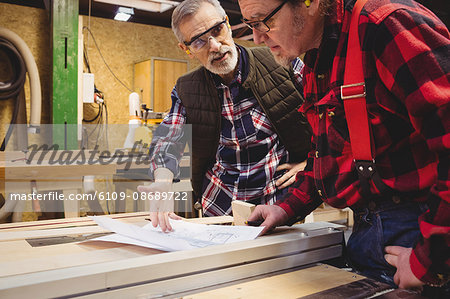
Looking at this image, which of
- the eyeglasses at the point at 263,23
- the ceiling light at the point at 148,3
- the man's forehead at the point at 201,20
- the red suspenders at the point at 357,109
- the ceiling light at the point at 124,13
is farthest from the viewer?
the ceiling light at the point at 124,13

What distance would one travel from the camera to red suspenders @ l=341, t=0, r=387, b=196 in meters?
0.82

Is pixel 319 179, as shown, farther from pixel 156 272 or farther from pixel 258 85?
pixel 258 85

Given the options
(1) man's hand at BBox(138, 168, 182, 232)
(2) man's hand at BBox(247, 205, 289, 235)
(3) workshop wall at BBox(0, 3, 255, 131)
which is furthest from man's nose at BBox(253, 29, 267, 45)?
(3) workshop wall at BBox(0, 3, 255, 131)

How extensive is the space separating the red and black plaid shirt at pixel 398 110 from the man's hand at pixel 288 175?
0.66 meters

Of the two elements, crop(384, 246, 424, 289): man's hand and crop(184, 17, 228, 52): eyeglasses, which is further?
crop(184, 17, 228, 52): eyeglasses

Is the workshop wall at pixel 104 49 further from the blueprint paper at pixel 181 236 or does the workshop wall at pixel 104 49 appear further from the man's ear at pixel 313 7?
the man's ear at pixel 313 7

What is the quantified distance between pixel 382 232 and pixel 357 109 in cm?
29

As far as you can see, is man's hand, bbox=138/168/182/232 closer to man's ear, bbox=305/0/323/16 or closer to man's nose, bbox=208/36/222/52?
man's nose, bbox=208/36/222/52

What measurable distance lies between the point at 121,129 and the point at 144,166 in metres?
2.04

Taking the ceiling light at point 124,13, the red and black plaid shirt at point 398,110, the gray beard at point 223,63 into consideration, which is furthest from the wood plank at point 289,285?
the ceiling light at point 124,13

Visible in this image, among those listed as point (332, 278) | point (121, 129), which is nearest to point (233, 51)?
point (332, 278)

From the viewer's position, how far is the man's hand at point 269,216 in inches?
41.4

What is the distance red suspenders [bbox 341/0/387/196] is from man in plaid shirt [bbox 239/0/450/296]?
17 mm

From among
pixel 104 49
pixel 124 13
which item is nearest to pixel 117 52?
pixel 104 49
